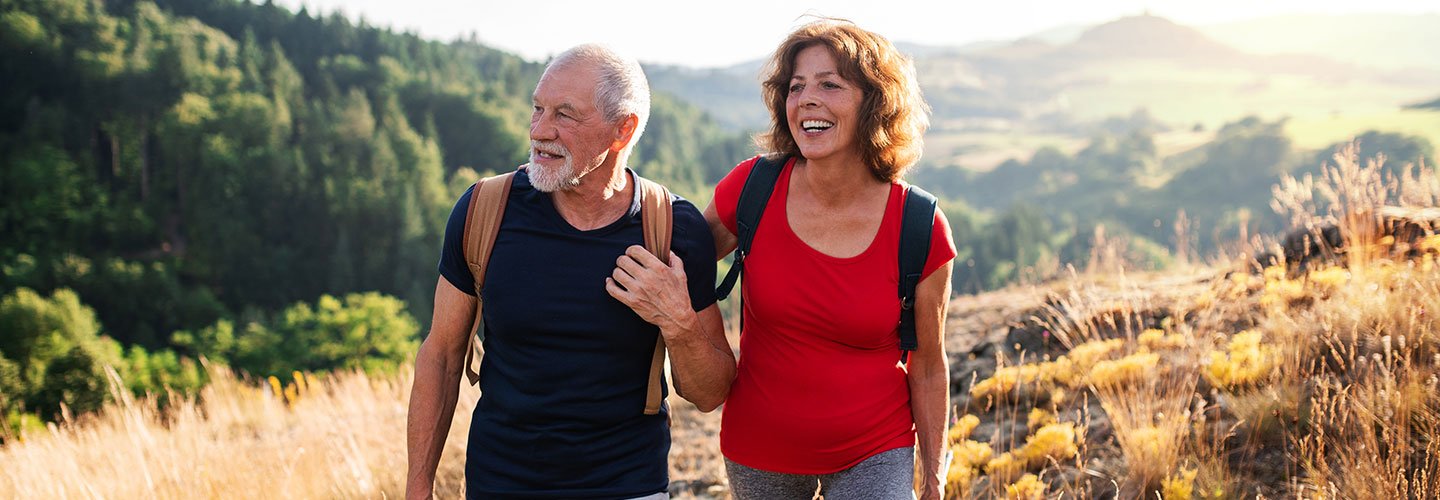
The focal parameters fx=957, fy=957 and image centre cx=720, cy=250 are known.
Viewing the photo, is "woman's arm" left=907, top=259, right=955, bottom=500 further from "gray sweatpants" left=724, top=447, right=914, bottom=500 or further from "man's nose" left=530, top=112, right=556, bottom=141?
"man's nose" left=530, top=112, right=556, bottom=141

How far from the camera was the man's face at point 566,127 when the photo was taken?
228cm

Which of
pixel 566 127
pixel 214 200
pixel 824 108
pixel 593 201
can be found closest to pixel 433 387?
pixel 593 201

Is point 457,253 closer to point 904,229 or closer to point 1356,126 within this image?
point 904,229

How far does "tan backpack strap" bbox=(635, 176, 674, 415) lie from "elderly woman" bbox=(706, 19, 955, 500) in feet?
0.93

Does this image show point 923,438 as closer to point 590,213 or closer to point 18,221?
point 590,213

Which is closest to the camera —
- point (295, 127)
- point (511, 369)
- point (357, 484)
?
point (511, 369)

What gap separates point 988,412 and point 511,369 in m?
3.24

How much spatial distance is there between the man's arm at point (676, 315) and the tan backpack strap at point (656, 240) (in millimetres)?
35

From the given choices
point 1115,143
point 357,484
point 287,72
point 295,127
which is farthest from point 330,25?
point 1115,143

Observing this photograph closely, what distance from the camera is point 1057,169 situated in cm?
15538

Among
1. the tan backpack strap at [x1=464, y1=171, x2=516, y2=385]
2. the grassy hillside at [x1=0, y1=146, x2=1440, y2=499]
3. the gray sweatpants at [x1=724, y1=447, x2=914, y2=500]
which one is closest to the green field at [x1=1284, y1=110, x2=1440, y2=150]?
the grassy hillside at [x1=0, y1=146, x2=1440, y2=499]

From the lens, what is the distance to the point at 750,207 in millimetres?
2572

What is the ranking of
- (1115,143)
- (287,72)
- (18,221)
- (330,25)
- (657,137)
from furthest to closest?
(1115,143)
(657,137)
(330,25)
(287,72)
(18,221)

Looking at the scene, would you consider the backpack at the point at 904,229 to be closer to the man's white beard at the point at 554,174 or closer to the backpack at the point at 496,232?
the backpack at the point at 496,232
